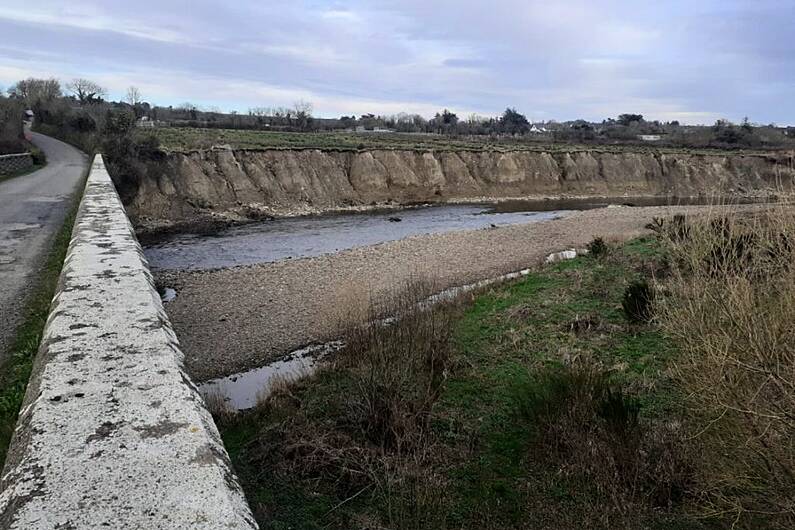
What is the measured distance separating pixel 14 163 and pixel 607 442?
24964 millimetres

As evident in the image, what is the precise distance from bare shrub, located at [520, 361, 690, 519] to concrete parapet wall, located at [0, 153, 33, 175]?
75.3 ft

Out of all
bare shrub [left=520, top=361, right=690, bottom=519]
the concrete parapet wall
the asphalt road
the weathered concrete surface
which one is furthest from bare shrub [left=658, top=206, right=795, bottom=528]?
the concrete parapet wall

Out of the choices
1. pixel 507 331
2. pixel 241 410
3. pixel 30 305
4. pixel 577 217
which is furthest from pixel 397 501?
pixel 577 217

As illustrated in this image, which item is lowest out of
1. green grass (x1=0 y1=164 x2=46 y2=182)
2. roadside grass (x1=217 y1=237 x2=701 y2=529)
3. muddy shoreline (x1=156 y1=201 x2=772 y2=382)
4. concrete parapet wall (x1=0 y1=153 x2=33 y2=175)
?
muddy shoreline (x1=156 y1=201 x2=772 y2=382)

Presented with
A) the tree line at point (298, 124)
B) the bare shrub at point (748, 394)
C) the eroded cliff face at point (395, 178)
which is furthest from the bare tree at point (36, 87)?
the bare shrub at point (748, 394)

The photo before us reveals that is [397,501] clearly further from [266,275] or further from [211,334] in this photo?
[266,275]

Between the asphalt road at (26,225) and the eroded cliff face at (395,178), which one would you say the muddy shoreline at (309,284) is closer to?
the asphalt road at (26,225)

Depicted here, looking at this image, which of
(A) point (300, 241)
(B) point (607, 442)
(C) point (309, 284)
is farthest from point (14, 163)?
(B) point (607, 442)

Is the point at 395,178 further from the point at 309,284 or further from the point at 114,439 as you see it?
the point at 114,439

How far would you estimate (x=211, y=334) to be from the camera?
43.6ft

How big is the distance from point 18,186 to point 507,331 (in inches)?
654

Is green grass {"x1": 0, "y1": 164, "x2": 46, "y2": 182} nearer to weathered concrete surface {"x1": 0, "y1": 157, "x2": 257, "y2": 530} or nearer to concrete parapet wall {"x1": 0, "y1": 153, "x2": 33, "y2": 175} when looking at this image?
concrete parapet wall {"x1": 0, "y1": 153, "x2": 33, "y2": 175}

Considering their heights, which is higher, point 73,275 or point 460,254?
point 73,275

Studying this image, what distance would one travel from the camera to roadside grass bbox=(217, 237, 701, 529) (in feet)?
20.0
